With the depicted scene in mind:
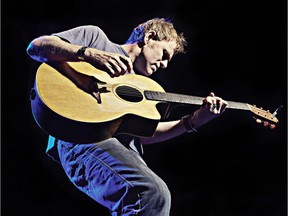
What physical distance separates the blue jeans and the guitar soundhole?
25 cm

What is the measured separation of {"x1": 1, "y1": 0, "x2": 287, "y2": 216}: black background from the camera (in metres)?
2.59

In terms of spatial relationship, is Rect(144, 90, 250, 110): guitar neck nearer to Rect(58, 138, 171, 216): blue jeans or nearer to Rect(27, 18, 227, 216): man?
Rect(27, 18, 227, 216): man

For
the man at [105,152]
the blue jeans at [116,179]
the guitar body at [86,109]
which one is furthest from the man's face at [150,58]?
the blue jeans at [116,179]

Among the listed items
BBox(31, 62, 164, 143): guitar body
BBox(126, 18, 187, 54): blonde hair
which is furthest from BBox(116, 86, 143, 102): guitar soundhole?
BBox(126, 18, 187, 54): blonde hair

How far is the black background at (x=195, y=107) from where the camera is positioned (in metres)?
2.59

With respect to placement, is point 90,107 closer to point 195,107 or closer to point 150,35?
point 150,35

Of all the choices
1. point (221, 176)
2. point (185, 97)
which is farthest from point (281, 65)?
point (185, 97)

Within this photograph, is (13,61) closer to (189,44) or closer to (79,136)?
(79,136)

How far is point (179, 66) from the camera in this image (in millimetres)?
3111

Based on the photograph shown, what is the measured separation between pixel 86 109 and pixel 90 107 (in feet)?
0.10

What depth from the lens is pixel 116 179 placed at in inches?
65.5

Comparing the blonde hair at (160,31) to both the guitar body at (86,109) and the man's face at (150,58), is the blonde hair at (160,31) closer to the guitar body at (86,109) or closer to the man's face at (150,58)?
the man's face at (150,58)

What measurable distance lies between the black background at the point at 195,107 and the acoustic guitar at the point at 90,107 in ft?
2.62

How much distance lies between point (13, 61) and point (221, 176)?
1.93m
